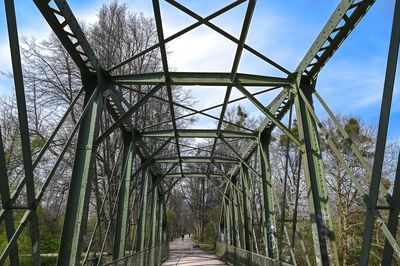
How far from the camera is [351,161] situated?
22969mm

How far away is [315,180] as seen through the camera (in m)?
7.59

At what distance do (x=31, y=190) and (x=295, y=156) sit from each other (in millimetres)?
28590

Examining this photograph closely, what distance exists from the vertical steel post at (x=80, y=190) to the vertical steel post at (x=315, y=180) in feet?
14.0

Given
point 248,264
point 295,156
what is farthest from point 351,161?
point 248,264

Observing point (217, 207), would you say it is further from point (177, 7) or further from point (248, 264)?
point (177, 7)

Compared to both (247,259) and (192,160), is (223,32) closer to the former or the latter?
(247,259)

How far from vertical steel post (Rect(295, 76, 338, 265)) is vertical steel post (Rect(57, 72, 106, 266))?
169 inches

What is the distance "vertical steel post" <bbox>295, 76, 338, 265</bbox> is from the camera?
725 centimetres

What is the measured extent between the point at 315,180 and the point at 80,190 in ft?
15.0

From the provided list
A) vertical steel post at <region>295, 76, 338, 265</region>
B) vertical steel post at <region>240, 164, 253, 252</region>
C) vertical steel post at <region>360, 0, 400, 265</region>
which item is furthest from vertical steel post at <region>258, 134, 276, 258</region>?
vertical steel post at <region>360, 0, 400, 265</region>

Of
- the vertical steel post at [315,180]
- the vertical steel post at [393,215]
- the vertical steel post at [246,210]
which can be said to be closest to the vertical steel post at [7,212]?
the vertical steel post at [393,215]

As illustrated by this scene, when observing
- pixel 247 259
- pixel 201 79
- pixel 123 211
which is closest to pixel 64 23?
pixel 201 79

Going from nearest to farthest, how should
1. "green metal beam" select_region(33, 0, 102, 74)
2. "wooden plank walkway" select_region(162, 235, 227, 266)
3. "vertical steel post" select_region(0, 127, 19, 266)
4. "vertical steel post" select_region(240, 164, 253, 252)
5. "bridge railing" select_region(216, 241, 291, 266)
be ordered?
"vertical steel post" select_region(0, 127, 19, 266)
"green metal beam" select_region(33, 0, 102, 74)
"bridge railing" select_region(216, 241, 291, 266)
"vertical steel post" select_region(240, 164, 253, 252)
"wooden plank walkway" select_region(162, 235, 227, 266)

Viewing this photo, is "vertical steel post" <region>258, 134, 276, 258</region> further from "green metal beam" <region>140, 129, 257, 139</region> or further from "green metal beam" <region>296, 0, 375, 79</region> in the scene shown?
"green metal beam" <region>296, 0, 375, 79</region>
